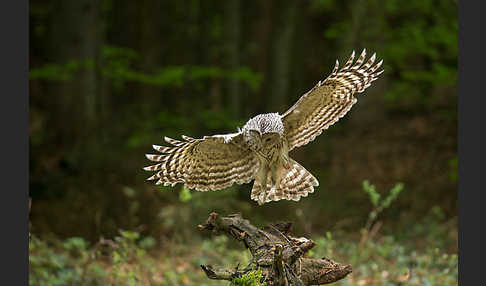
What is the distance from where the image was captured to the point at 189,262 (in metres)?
6.93

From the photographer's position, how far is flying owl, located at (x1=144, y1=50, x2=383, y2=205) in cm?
413

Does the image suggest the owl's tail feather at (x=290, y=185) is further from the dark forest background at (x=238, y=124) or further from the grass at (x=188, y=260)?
the dark forest background at (x=238, y=124)

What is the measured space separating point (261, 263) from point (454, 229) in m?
5.93

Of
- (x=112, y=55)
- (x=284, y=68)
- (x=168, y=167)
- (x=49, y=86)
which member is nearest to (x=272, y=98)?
(x=284, y=68)

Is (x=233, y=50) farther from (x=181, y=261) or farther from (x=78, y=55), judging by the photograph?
(x=181, y=261)

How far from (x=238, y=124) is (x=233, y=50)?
3.04 m

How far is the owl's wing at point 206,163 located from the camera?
4117 mm

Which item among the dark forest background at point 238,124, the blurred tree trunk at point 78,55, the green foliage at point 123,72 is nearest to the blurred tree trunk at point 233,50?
the dark forest background at point 238,124

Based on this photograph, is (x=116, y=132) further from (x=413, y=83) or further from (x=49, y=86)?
(x=413, y=83)

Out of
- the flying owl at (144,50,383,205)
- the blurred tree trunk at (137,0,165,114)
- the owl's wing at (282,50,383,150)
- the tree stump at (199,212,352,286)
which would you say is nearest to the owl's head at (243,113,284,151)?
the flying owl at (144,50,383,205)

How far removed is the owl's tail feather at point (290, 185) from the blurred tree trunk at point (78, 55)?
529 centimetres

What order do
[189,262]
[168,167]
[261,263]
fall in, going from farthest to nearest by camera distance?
1. [189,262]
2. [168,167]
3. [261,263]

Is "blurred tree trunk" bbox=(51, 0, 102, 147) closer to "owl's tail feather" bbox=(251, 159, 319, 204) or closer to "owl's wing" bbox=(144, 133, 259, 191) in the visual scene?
"owl's wing" bbox=(144, 133, 259, 191)

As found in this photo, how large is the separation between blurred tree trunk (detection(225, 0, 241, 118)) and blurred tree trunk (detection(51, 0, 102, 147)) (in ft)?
8.28
